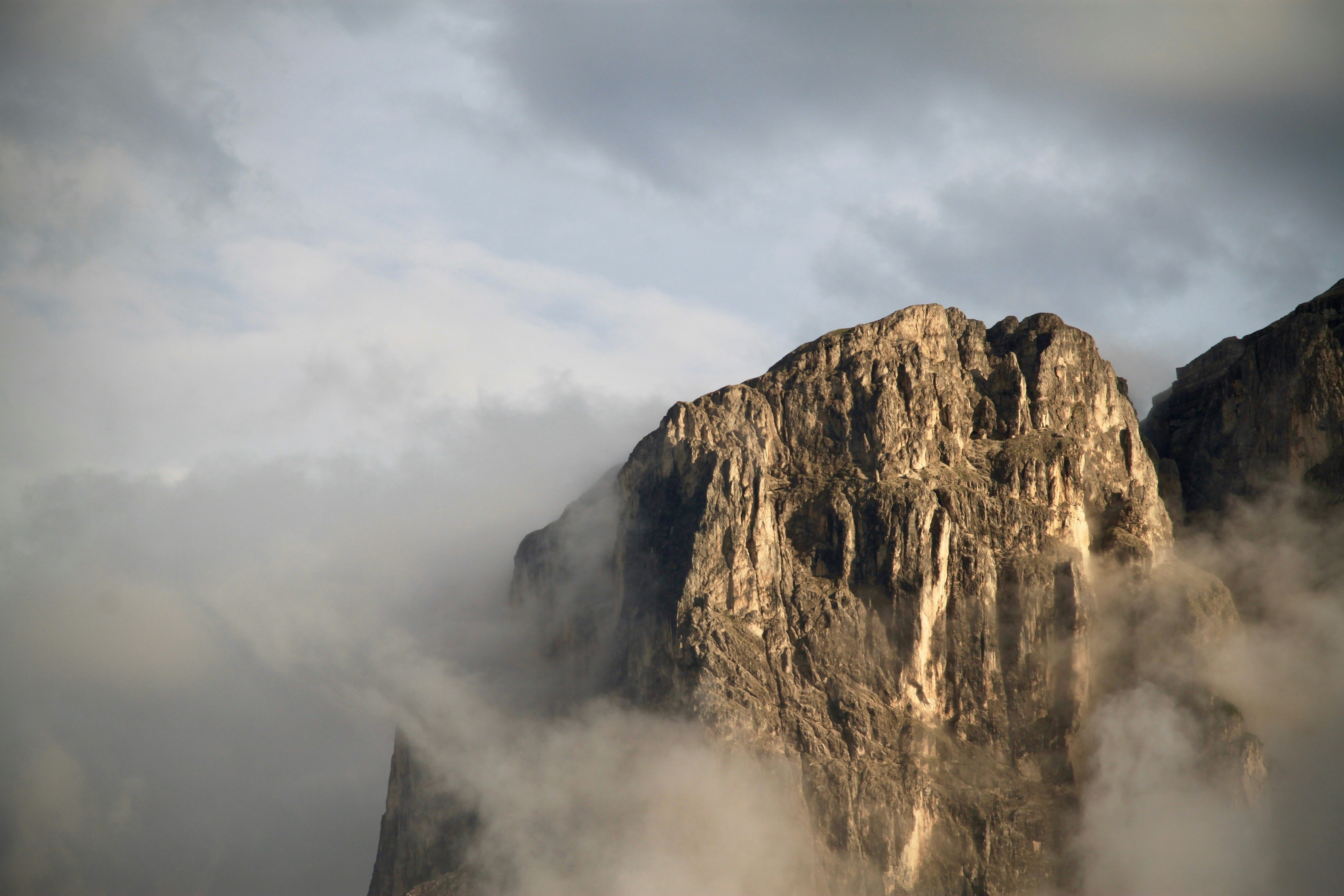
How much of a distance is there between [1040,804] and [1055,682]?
1646 cm

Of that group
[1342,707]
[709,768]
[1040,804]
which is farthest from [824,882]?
[1342,707]

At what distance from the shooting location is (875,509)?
19412cm

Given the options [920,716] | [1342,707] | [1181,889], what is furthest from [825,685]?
[1342,707]

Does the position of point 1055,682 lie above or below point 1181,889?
above

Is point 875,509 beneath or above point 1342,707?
above

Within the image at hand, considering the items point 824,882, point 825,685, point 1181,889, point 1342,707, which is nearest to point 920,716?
point 825,685

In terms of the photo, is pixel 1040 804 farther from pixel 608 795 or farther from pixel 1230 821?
pixel 608 795

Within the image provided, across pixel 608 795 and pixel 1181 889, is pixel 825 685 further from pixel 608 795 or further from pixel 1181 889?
pixel 1181 889

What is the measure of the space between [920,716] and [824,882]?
2587 centimetres

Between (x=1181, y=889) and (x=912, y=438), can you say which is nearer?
(x=1181, y=889)

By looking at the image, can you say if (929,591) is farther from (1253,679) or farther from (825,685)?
(1253,679)

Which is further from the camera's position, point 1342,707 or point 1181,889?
point 1342,707

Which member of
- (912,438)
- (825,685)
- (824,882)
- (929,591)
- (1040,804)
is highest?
(912,438)

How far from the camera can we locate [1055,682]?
629 ft
